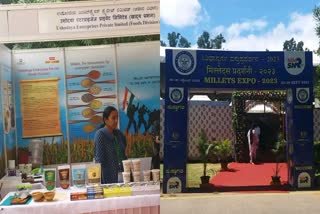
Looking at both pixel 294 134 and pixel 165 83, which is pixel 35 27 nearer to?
pixel 165 83

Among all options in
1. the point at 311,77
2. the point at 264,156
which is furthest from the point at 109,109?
the point at 311,77

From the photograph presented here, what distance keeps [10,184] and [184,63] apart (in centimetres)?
155

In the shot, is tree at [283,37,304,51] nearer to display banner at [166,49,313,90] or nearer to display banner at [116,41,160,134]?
display banner at [166,49,313,90]

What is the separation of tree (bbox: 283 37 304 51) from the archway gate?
0.04 meters

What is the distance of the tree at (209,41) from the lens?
3330 millimetres

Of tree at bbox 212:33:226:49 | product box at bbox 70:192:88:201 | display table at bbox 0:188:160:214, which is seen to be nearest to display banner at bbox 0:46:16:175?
display table at bbox 0:188:160:214

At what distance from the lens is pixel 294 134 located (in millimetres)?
3479

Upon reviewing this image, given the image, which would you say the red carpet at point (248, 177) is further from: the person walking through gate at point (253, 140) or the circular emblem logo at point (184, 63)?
the circular emblem logo at point (184, 63)

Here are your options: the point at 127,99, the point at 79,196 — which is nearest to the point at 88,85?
the point at 127,99

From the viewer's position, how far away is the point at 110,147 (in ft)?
9.94

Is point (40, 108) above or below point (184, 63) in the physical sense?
below

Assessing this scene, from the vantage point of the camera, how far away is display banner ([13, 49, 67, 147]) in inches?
116

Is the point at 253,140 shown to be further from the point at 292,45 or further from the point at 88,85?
the point at 88,85

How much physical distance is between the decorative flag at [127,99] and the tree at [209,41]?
721 millimetres
